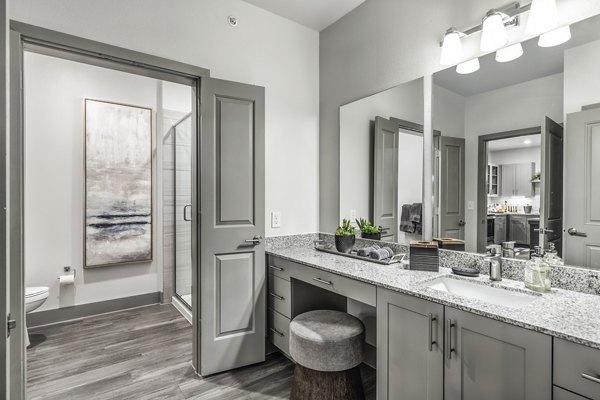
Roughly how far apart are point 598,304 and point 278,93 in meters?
2.42

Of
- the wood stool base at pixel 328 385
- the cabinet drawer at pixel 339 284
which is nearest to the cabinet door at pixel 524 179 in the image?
the cabinet drawer at pixel 339 284

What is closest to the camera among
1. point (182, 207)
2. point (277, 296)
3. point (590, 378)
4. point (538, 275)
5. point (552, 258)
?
point (590, 378)

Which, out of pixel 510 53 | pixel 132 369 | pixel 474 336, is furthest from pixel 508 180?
pixel 132 369

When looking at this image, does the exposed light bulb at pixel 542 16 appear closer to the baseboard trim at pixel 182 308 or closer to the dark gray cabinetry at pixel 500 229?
the dark gray cabinetry at pixel 500 229

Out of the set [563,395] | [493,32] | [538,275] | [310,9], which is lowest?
[563,395]

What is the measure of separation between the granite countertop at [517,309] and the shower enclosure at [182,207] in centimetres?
196

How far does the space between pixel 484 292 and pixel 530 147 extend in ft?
2.59

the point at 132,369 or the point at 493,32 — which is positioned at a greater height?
the point at 493,32

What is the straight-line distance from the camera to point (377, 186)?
248 centimetres

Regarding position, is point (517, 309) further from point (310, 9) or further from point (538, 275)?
Result: point (310, 9)

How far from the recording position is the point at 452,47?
6.10ft

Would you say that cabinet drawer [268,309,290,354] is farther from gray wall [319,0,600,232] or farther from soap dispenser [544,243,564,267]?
soap dispenser [544,243,564,267]

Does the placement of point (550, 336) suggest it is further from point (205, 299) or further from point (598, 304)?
point (205, 299)

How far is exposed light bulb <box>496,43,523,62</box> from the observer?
1641 millimetres
